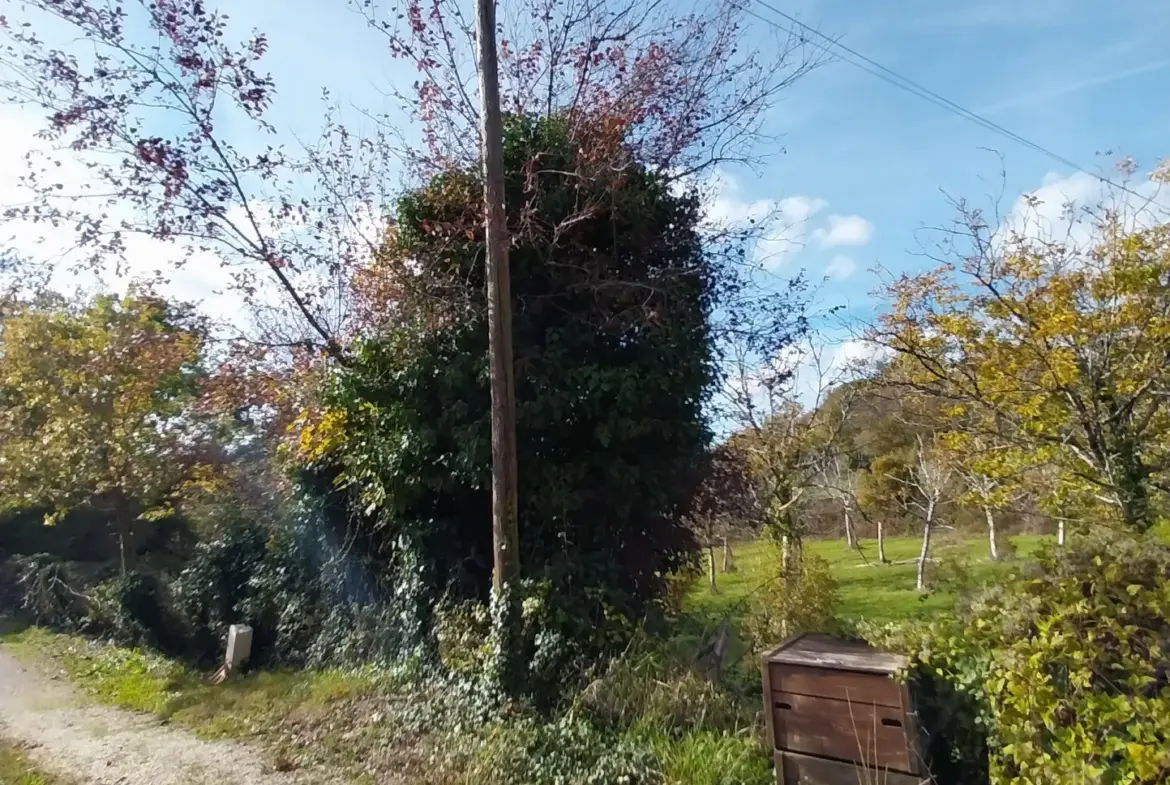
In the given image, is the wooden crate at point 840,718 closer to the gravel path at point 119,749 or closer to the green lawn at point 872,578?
the green lawn at point 872,578

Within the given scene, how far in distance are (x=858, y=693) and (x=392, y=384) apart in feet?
16.3

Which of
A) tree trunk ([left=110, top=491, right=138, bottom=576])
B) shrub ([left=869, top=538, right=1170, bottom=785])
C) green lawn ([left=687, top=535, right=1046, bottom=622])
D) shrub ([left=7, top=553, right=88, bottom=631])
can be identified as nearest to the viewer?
shrub ([left=869, top=538, right=1170, bottom=785])

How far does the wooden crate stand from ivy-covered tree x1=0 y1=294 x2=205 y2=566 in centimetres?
1340

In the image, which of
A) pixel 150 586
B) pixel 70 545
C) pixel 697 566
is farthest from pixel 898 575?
pixel 70 545

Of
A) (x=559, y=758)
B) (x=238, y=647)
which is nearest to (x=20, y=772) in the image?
(x=238, y=647)

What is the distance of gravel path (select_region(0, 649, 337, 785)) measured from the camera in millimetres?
5879

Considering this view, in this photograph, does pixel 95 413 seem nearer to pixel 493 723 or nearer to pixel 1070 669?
pixel 493 723

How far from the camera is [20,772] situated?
6.18 m

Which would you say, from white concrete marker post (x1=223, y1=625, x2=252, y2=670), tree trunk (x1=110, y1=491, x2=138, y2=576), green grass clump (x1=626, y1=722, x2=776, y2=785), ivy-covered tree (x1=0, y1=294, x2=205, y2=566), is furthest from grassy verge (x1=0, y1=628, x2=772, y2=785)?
tree trunk (x1=110, y1=491, x2=138, y2=576)

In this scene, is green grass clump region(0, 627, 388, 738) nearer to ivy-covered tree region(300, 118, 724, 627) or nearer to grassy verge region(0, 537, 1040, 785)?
grassy verge region(0, 537, 1040, 785)

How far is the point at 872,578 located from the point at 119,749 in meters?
13.8

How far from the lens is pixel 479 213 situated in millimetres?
7391

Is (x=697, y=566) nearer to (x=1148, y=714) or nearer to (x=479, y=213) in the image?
(x=479, y=213)

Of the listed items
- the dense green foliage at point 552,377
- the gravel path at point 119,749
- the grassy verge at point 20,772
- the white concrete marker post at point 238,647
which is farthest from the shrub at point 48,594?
the dense green foliage at point 552,377
